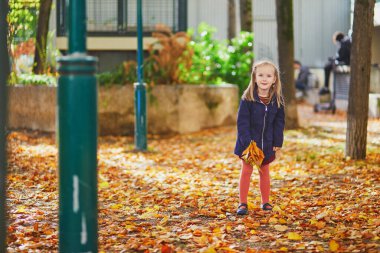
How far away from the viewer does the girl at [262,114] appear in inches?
276

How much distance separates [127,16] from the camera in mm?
25250

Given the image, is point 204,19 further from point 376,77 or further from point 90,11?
point 376,77

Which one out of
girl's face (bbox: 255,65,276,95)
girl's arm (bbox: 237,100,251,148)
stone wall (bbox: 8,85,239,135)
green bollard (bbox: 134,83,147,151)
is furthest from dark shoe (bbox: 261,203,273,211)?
stone wall (bbox: 8,85,239,135)

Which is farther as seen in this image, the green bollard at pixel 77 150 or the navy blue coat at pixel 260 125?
the navy blue coat at pixel 260 125

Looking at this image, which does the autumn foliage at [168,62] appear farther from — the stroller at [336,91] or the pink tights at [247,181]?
the pink tights at [247,181]

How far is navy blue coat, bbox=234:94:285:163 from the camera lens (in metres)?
7.03

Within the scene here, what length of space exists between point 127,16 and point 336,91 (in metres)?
7.07

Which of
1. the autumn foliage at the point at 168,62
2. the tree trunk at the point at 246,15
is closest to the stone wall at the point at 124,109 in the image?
the autumn foliage at the point at 168,62

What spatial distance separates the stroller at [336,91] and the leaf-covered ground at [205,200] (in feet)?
22.7

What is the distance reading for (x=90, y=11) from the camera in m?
25.0

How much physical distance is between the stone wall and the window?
29.4ft

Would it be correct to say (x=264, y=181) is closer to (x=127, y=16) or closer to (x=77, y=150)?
(x=77, y=150)

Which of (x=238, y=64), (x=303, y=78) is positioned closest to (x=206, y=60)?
(x=238, y=64)

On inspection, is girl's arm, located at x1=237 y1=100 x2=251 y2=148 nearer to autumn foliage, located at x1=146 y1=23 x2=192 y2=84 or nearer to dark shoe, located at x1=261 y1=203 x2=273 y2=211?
dark shoe, located at x1=261 y1=203 x2=273 y2=211
